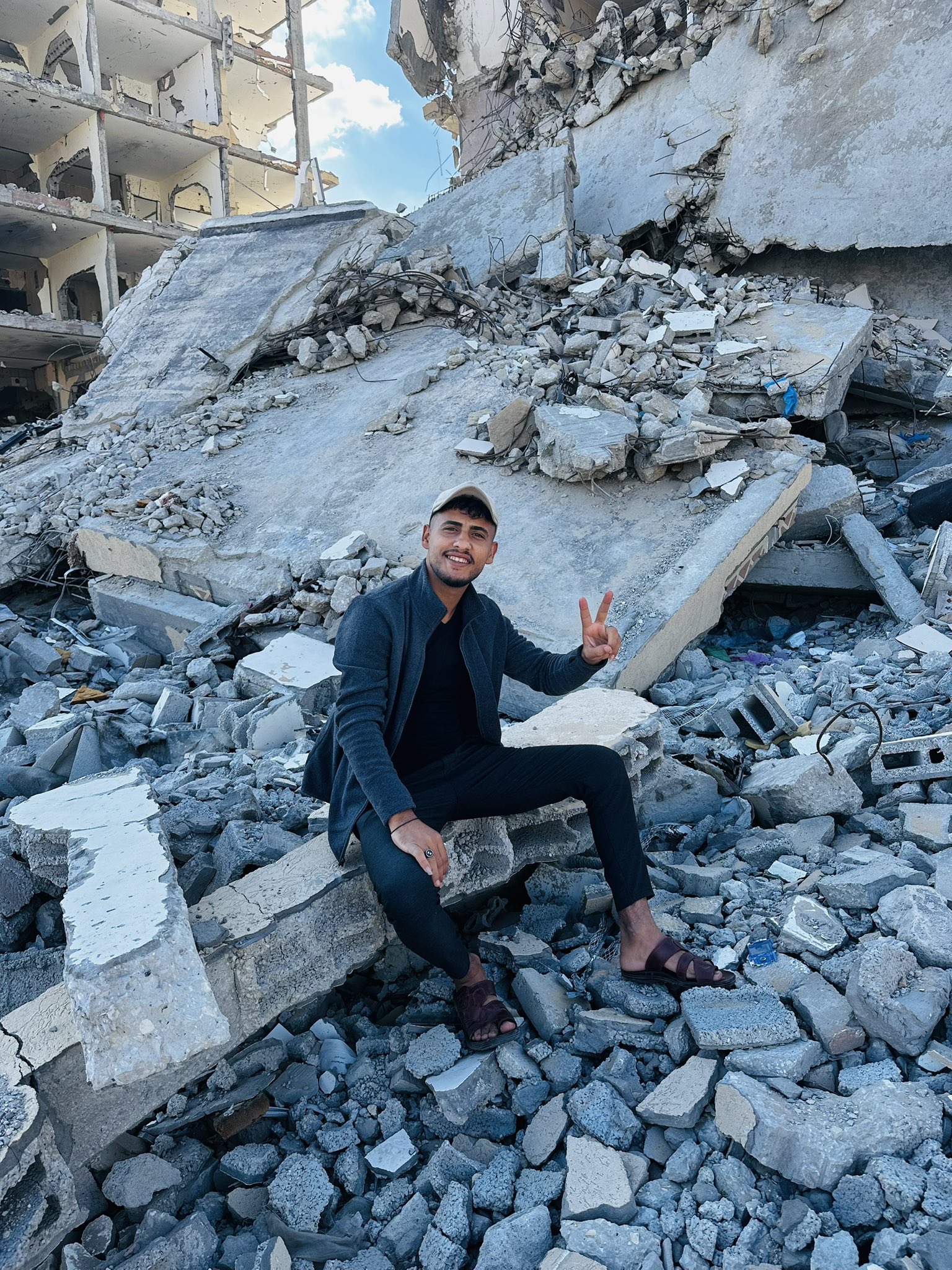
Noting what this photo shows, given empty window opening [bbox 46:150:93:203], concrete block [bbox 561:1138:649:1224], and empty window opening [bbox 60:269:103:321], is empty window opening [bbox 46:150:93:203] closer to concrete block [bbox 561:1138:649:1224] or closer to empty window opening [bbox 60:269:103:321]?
empty window opening [bbox 60:269:103:321]

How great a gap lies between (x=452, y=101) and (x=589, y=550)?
14.4 meters

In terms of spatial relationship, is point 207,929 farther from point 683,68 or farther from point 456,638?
point 683,68

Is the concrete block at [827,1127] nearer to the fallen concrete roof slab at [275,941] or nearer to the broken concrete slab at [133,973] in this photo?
the fallen concrete roof slab at [275,941]

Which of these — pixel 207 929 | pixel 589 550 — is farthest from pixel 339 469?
pixel 207 929

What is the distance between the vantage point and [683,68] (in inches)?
375

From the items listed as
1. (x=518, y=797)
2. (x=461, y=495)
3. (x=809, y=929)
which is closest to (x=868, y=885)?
(x=809, y=929)

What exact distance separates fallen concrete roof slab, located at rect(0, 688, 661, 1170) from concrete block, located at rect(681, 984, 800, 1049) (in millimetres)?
718

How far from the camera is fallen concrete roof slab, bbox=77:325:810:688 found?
4504mm

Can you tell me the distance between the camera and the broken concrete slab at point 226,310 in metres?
8.30

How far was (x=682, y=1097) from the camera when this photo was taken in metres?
1.92

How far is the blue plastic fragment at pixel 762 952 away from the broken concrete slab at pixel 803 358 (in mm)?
4188

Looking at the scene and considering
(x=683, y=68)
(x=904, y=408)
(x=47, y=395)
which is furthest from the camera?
(x=47, y=395)

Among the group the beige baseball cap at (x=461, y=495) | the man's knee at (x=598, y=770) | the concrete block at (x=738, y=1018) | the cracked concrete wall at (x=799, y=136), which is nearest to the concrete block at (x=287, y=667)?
the beige baseball cap at (x=461, y=495)

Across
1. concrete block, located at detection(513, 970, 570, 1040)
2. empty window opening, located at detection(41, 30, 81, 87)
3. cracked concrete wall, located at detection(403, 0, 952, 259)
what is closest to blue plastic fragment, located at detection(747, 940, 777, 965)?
concrete block, located at detection(513, 970, 570, 1040)
